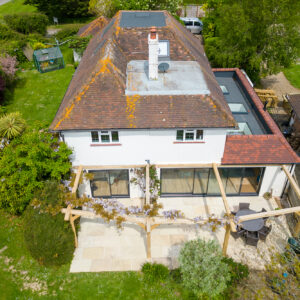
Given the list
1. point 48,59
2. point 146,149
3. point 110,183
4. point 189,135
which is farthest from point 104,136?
point 48,59

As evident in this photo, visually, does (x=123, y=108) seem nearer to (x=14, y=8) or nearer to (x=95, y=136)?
(x=95, y=136)

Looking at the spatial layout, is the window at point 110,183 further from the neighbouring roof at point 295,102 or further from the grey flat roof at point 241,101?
the neighbouring roof at point 295,102

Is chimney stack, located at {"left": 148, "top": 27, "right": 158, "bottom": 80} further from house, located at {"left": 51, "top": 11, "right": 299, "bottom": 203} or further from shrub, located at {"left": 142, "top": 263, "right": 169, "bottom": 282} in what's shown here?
shrub, located at {"left": 142, "top": 263, "right": 169, "bottom": 282}

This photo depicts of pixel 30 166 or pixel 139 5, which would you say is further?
pixel 139 5

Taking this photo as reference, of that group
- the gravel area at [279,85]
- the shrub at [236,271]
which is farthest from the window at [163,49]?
the gravel area at [279,85]

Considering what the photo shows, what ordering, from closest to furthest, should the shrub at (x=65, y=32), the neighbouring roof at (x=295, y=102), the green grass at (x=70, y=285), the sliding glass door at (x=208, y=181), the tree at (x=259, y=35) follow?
the green grass at (x=70, y=285) → the sliding glass door at (x=208, y=181) → the neighbouring roof at (x=295, y=102) → the tree at (x=259, y=35) → the shrub at (x=65, y=32)

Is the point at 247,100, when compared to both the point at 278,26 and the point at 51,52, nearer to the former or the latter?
the point at 278,26
